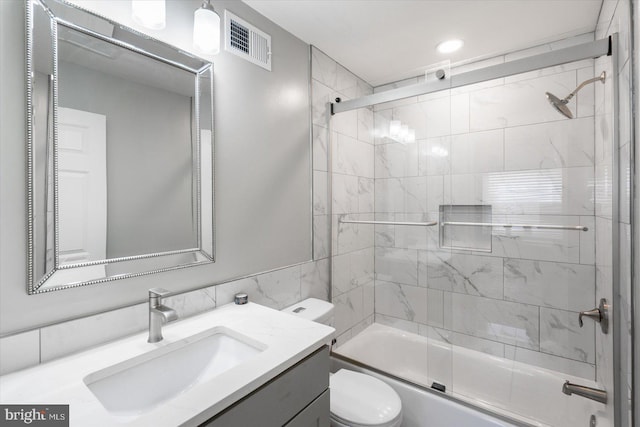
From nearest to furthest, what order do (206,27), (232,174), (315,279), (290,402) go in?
(290,402)
(206,27)
(232,174)
(315,279)

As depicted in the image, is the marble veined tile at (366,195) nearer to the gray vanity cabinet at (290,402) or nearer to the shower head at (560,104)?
the shower head at (560,104)

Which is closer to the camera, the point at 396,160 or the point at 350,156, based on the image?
the point at 396,160

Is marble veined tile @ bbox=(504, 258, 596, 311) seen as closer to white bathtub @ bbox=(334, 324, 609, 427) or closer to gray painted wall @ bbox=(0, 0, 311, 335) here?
white bathtub @ bbox=(334, 324, 609, 427)

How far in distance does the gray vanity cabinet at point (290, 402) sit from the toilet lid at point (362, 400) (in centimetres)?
40

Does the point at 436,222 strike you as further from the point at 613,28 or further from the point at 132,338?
the point at 132,338

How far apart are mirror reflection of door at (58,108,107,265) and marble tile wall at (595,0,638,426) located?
1899 millimetres

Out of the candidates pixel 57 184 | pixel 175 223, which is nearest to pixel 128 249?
pixel 175 223

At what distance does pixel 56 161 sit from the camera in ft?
3.13

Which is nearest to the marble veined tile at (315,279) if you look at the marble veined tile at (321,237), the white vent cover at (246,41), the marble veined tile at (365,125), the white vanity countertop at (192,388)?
the marble veined tile at (321,237)

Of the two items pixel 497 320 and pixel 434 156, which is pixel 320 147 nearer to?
pixel 434 156

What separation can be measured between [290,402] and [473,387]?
1.33 m

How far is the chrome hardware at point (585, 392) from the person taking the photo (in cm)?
138

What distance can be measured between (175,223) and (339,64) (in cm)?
172

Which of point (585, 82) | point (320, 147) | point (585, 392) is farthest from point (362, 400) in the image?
point (585, 82)
